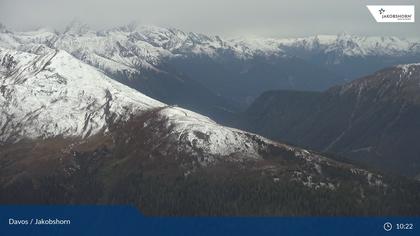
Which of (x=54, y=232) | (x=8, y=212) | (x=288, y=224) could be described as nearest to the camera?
(x=54, y=232)

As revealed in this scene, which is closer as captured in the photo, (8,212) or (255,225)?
(8,212)

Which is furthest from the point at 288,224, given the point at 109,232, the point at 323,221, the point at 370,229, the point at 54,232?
the point at 54,232

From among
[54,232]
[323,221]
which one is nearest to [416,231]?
[323,221]

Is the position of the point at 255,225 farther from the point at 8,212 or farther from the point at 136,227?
the point at 8,212

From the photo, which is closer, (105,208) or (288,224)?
(105,208)

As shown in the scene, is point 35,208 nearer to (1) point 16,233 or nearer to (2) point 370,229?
(1) point 16,233

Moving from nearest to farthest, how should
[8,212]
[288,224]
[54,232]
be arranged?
[54,232] < [8,212] < [288,224]
